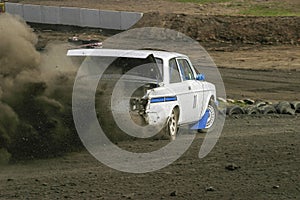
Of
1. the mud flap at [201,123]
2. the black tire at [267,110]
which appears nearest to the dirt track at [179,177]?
the mud flap at [201,123]

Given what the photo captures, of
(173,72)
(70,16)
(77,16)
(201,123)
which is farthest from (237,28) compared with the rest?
(173,72)

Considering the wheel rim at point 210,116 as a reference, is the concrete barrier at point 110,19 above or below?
below

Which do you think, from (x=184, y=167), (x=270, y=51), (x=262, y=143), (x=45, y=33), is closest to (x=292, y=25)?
(x=270, y=51)

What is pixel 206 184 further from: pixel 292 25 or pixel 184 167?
pixel 292 25

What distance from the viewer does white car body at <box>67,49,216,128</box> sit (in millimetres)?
13531

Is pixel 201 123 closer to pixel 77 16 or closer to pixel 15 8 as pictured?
pixel 77 16

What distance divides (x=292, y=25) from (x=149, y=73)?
22615 millimetres

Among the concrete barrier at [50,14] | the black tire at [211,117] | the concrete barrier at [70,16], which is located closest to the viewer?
the black tire at [211,117]

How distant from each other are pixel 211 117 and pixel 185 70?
146 centimetres

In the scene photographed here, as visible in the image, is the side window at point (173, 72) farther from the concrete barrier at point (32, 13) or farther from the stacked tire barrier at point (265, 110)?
the concrete barrier at point (32, 13)

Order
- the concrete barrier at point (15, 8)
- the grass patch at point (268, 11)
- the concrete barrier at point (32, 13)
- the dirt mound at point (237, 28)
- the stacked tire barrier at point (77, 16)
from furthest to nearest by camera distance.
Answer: the concrete barrier at point (15, 8)
the concrete barrier at point (32, 13)
the stacked tire barrier at point (77, 16)
the grass patch at point (268, 11)
the dirt mound at point (237, 28)

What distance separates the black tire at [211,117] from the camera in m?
16.0

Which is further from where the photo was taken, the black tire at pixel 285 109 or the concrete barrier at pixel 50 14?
the concrete barrier at pixel 50 14

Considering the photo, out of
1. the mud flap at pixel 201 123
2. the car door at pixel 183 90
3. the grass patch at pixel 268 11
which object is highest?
the car door at pixel 183 90
